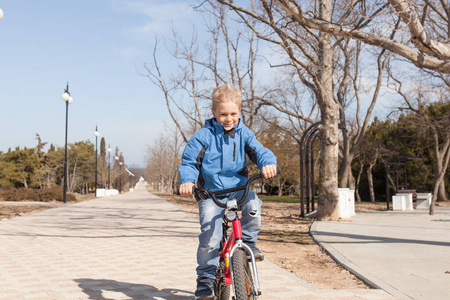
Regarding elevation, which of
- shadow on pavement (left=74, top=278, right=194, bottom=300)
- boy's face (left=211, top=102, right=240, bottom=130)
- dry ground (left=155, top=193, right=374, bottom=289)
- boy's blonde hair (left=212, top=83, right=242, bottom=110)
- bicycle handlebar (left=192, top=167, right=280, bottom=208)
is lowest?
dry ground (left=155, top=193, right=374, bottom=289)

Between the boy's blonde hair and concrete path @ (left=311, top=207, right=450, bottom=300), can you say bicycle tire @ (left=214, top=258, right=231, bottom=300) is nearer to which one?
the boy's blonde hair

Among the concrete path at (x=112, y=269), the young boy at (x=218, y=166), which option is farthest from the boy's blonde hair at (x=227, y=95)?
the concrete path at (x=112, y=269)

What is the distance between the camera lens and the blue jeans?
3.11m

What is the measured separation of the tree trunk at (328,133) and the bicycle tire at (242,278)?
8.48 m

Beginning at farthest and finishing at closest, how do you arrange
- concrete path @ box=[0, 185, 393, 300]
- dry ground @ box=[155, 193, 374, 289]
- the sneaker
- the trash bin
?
the trash bin < dry ground @ box=[155, 193, 374, 289] < concrete path @ box=[0, 185, 393, 300] < the sneaker

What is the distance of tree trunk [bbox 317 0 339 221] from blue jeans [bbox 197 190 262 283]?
7973 mm

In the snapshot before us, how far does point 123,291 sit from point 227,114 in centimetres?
217

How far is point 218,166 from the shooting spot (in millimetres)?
3188

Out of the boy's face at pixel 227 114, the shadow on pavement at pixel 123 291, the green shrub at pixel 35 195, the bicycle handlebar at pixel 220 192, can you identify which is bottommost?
the shadow on pavement at pixel 123 291

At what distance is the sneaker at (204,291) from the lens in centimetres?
308

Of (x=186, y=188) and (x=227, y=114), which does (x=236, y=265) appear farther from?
(x=227, y=114)

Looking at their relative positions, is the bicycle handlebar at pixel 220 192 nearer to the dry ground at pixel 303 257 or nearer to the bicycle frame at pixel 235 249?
the bicycle frame at pixel 235 249

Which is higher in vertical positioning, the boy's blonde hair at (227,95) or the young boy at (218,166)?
the boy's blonde hair at (227,95)

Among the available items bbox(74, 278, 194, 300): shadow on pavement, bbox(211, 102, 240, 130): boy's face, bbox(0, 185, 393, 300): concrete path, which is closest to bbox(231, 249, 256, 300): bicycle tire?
bbox(211, 102, 240, 130): boy's face
